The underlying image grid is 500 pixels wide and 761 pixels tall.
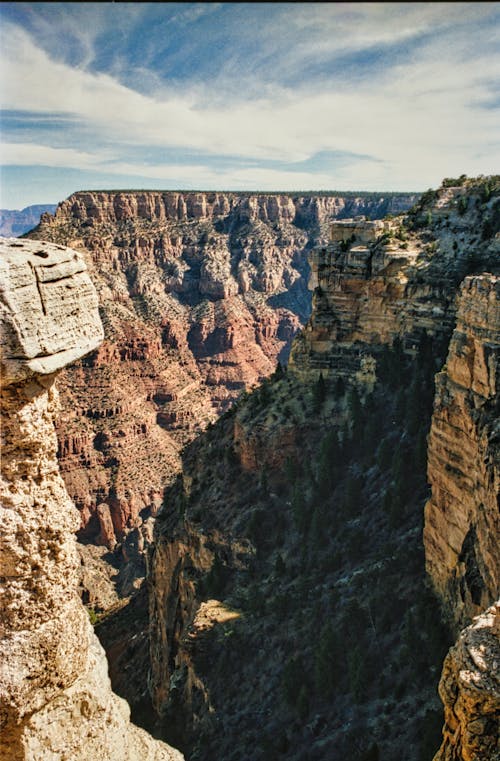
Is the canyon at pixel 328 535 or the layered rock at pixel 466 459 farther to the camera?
the layered rock at pixel 466 459

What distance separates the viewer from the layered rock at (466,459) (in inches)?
802

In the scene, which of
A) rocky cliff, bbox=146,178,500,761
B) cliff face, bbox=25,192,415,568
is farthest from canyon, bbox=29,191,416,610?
rocky cliff, bbox=146,178,500,761

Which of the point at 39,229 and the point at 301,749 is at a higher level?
the point at 39,229

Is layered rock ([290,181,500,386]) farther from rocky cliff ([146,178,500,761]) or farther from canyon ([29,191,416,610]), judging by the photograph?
canyon ([29,191,416,610])

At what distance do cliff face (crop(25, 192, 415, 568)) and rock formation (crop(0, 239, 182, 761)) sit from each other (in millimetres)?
78574

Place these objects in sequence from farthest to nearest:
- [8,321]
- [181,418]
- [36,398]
Answer: [181,418], [36,398], [8,321]

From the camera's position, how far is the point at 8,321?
385 inches

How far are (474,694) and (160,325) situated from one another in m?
138

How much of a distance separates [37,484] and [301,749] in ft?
68.0

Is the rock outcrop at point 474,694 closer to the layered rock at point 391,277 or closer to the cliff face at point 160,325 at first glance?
the layered rock at point 391,277

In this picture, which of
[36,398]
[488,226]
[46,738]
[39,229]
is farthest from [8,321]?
[39,229]

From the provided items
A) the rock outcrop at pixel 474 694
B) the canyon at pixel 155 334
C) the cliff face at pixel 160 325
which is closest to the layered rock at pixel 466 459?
the rock outcrop at pixel 474 694

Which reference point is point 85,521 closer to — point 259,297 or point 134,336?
point 134,336

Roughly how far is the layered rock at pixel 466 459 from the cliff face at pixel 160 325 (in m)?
69.0
